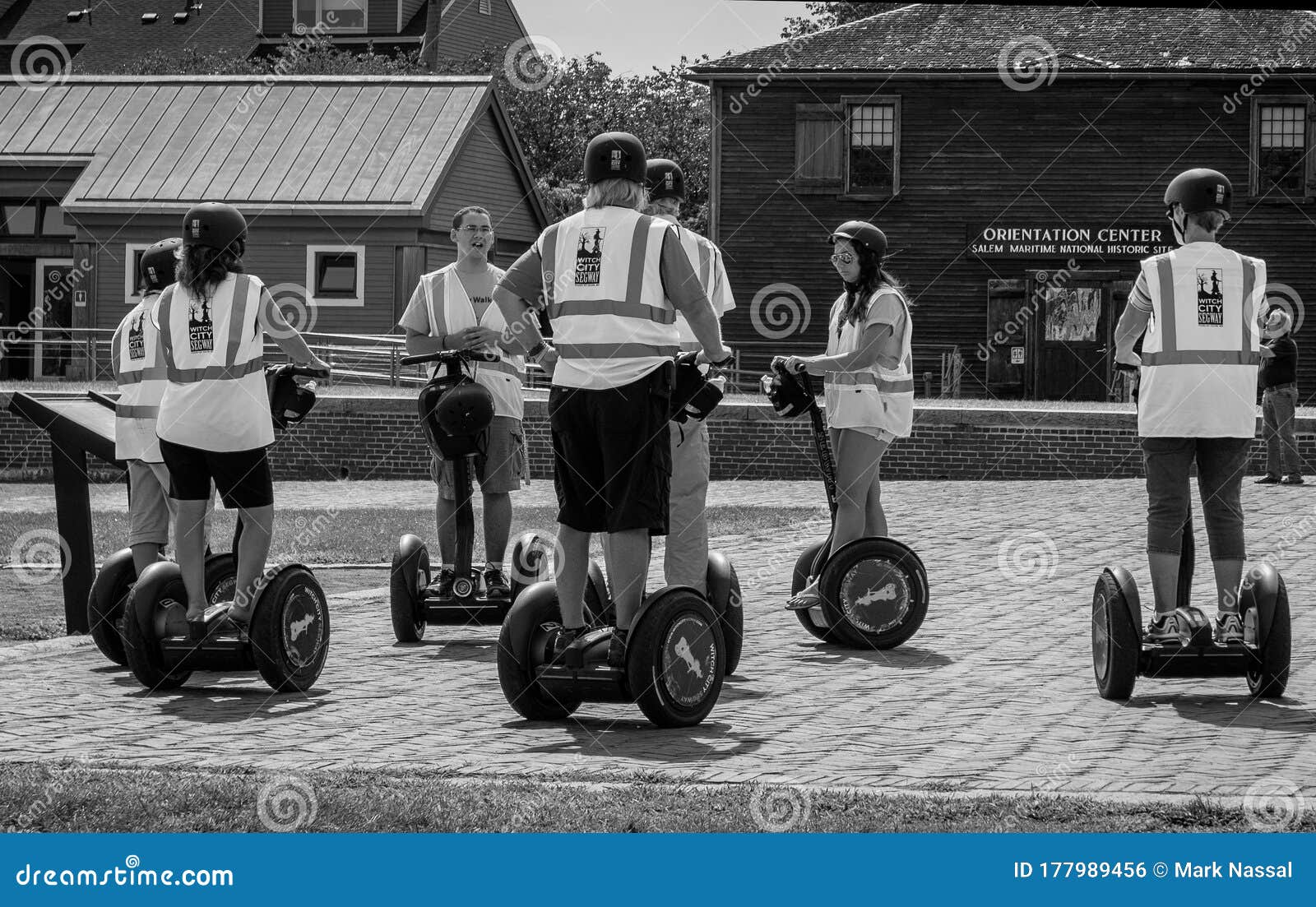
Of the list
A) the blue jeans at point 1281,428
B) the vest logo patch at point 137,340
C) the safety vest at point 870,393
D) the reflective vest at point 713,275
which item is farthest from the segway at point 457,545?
the blue jeans at point 1281,428

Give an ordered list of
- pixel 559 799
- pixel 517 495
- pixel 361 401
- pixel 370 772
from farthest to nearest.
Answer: pixel 361 401 < pixel 517 495 < pixel 370 772 < pixel 559 799

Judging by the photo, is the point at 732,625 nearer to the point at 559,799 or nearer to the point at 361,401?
the point at 559,799

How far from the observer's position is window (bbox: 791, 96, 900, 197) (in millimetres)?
34031

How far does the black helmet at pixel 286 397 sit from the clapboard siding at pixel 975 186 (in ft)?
89.1

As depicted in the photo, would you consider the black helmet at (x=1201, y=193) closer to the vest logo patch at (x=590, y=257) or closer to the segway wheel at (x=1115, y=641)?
the segway wheel at (x=1115, y=641)

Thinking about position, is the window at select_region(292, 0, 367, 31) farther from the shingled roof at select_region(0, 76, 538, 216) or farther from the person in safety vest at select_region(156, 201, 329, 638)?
the person in safety vest at select_region(156, 201, 329, 638)

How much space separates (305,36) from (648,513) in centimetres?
4268

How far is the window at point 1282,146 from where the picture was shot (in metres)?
33.4

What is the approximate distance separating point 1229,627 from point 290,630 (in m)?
3.43

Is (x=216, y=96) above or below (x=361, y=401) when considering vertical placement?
above

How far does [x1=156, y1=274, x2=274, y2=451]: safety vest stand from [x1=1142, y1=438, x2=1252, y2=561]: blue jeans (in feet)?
10.8

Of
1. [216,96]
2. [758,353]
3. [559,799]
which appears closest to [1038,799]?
[559,799]

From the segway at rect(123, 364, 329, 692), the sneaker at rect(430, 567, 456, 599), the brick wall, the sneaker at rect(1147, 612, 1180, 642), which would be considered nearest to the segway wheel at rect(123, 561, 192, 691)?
the segway at rect(123, 364, 329, 692)

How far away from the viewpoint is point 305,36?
152 feet
